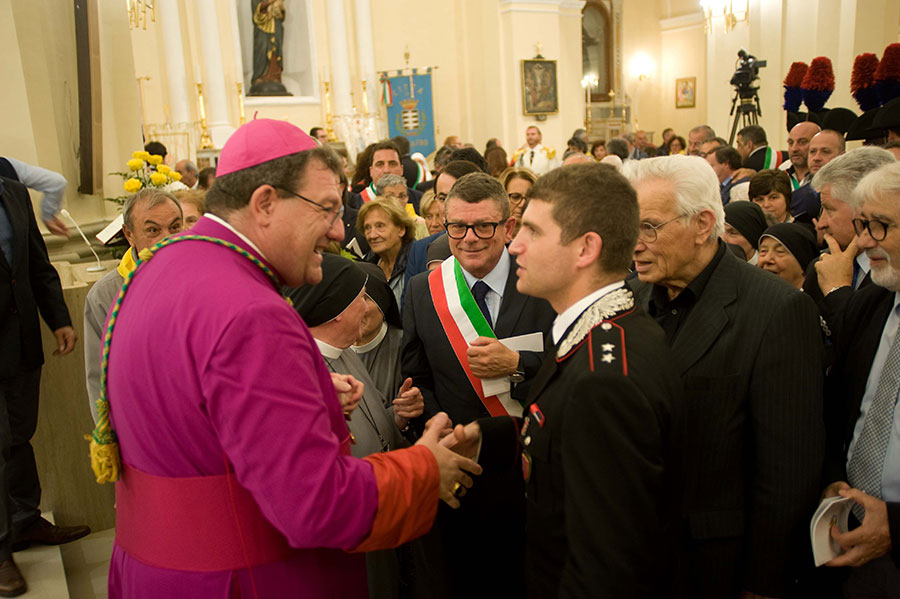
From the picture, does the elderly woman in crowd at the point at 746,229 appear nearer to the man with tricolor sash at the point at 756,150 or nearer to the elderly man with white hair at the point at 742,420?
the elderly man with white hair at the point at 742,420

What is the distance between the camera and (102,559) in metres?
3.70

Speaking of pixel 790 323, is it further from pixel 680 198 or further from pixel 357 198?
pixel 357 198

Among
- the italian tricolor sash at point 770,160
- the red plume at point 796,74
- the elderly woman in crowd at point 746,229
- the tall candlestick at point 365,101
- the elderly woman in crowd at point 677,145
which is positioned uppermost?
the tall candlestick at point 365,101

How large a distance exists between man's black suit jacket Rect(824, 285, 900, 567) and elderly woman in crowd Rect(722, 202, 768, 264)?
54.7 inches

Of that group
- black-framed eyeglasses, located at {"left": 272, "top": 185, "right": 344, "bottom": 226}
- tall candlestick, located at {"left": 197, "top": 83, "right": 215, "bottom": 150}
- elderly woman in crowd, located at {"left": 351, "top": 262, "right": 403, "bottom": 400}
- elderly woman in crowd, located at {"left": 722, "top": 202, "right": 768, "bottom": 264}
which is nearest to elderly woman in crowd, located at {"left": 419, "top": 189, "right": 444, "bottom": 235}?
elderly woman in crowd, located at {"left": 351, "top": 262, "right": 403, "bottom": 400}

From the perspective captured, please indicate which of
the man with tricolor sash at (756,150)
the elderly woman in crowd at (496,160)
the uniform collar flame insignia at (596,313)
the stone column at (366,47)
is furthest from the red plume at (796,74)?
the stone column at (366,47)

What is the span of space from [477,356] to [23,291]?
2437mm

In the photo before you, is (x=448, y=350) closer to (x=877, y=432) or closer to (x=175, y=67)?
(x=877, y=432)

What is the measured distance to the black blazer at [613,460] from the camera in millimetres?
1378

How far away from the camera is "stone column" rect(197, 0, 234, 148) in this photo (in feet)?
45.5

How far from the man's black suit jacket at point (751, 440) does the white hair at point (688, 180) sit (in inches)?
9.9

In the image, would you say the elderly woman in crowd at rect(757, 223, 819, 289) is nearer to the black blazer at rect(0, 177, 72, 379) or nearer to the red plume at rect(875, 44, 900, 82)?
the red plume at rect(875, 44, 900, 82)

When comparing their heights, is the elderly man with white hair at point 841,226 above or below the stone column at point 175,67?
below

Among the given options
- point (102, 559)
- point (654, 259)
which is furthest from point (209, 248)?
point (102, 559)
